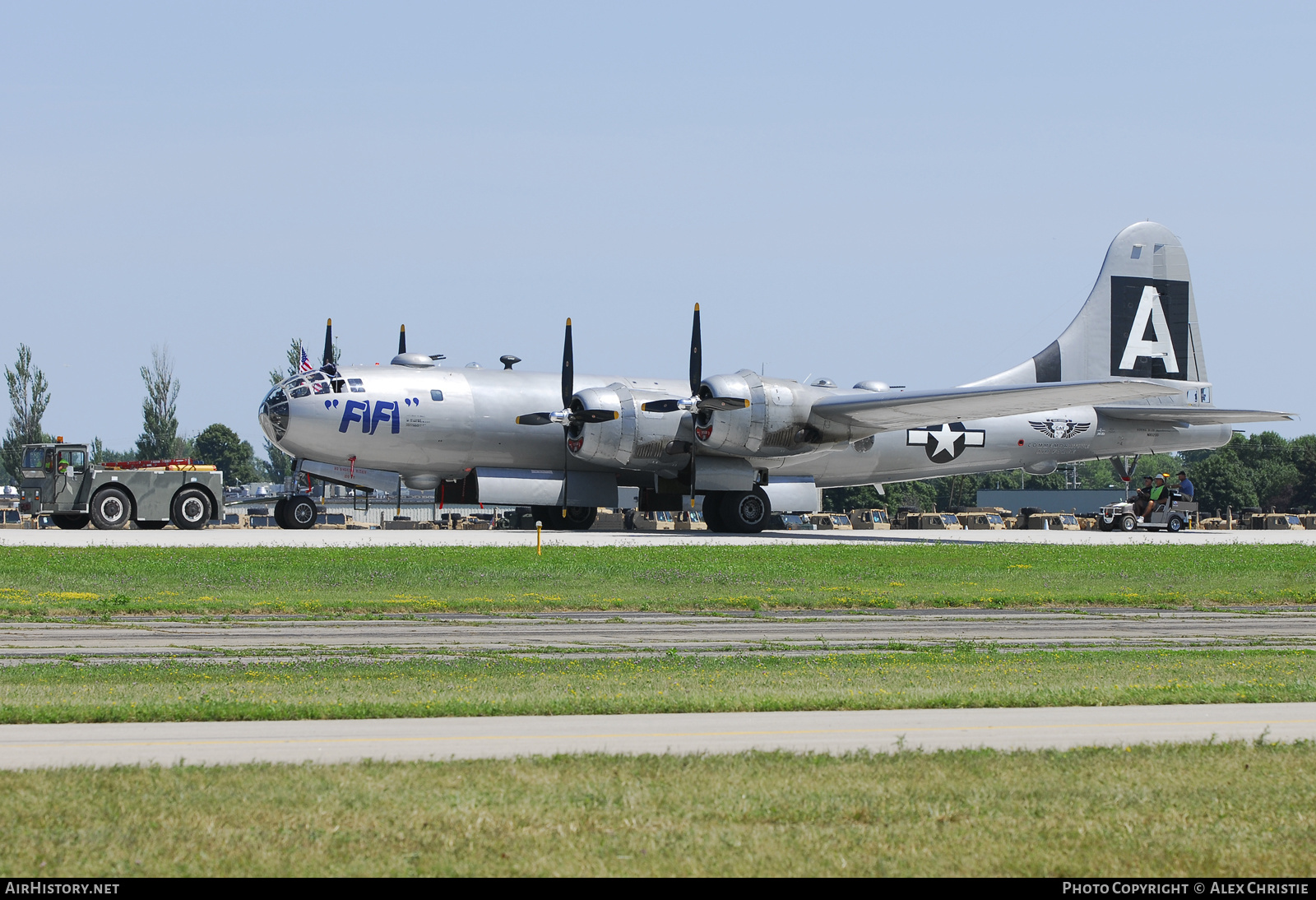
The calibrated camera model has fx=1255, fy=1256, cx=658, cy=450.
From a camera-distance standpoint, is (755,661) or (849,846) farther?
(755,661)

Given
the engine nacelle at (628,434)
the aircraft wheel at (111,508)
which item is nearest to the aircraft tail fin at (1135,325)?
the engine nacelle at (628,434)

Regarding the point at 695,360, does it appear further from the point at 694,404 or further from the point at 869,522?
the point at 869,522

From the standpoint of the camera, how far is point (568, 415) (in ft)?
133

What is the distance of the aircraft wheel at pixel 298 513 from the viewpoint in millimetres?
42312

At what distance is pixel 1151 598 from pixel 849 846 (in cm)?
2099

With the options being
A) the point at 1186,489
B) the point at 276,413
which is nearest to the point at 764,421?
the point at 276,413

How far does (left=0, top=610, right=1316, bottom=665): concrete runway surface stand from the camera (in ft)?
52.6

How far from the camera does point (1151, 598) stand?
83.5ft

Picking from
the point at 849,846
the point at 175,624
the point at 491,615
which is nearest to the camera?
the point at 849,846

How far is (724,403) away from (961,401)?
7.50 metres

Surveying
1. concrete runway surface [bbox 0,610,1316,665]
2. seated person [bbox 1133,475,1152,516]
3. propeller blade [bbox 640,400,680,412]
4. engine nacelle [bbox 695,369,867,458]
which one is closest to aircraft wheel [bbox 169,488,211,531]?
propeller blade [bbox 640,400,680,412]

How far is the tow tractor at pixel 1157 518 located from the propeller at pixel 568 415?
25123mm
